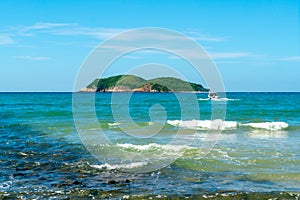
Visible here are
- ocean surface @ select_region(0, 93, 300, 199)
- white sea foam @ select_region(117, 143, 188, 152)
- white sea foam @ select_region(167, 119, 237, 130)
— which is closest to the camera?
ocean surface @ select_region(0, 93, 300, 199)

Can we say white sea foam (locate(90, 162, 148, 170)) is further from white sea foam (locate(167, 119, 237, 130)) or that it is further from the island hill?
white sea foam (locate(167, 119, 237, 130))

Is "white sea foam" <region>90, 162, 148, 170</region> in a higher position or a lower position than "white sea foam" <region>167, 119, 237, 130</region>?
lower

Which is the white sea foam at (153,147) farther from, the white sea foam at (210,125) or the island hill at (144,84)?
the white sea foam at (210,125)

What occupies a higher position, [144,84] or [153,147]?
[144,84]

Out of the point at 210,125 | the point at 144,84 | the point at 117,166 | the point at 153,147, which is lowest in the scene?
the point at 117,166

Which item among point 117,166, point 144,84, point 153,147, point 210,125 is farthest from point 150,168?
point 144,84

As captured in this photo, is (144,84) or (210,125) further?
(144,84)

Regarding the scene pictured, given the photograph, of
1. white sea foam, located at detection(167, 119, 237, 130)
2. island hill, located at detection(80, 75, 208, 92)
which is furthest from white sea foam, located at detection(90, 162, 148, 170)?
white sea foam, located at detection(167, 119, 237, 130)

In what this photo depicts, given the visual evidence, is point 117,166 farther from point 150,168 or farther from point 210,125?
point 210,125

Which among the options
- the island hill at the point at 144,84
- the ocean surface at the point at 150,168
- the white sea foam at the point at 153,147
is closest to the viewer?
the ocean surface at the point at 150,168

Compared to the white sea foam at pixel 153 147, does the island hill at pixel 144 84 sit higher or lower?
higher

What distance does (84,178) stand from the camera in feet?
41.9

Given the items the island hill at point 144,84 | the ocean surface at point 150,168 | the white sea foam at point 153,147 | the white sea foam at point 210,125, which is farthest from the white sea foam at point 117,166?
the white sea foam at point 210,125

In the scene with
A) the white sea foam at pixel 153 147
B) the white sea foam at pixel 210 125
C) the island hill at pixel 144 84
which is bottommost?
the white sea foam at pixel 153 147
